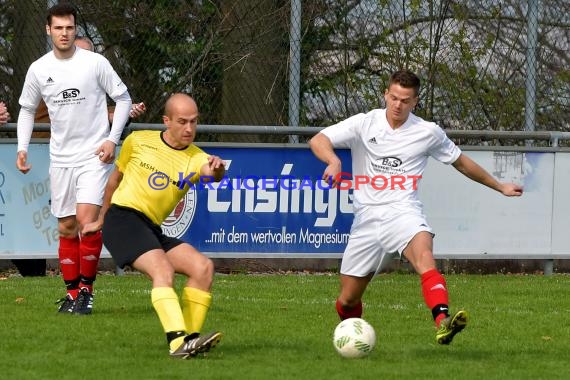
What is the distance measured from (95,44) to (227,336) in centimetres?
576

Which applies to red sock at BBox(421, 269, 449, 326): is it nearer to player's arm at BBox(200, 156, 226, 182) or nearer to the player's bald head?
player's arm at BBox(200, 156, 226, 182)

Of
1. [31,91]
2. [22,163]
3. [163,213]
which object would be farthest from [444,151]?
[31,91]

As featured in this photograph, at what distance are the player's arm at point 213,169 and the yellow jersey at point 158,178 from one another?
7 centimetres

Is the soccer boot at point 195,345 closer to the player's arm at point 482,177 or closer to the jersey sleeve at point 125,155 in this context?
the jersey sleeve at point 125,155

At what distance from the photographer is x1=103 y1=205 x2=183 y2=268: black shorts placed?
7590 mm

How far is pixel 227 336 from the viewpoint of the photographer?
851 centimetres

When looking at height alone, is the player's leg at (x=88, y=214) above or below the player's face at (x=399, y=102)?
below

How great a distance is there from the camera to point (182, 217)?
12.9 m

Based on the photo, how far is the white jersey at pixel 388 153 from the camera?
8188 millimetres

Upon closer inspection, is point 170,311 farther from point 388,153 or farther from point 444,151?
point 444,151

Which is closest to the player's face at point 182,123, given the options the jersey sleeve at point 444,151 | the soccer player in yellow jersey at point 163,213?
the soccer player in yellow jersey at point 163,213

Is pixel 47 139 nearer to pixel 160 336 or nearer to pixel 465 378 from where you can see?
pixel 160 336

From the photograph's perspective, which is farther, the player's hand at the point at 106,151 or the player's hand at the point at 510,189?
the player's hand at the point at 106,151

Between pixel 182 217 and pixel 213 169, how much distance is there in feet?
17.7
